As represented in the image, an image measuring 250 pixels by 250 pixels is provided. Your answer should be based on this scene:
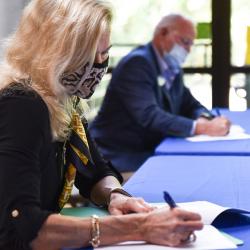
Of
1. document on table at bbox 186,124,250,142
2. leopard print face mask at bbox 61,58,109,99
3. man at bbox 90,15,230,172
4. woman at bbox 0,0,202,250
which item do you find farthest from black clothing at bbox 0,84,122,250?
man at bbox 90,15,230,172

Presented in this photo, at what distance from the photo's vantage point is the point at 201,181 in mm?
1983

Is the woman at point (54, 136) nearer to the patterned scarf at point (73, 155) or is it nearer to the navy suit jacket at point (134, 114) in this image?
the patterned scarf at point (73, 155)

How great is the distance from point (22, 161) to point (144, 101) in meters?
1.81

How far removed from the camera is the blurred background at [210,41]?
14.7 feet

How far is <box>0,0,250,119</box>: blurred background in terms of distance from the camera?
447 cm

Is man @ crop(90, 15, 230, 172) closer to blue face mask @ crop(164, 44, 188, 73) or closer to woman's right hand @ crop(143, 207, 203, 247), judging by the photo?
blue face mask @ crop(164, 44, 188, 73)

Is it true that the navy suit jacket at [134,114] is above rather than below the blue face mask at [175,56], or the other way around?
below

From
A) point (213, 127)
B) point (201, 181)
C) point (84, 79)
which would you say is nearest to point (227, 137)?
point (213, 127)

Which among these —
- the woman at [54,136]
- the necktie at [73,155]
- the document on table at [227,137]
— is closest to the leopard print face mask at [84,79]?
the woman at [54,136]

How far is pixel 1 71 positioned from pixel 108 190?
51 centimetres

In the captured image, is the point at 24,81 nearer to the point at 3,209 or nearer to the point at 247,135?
the point at 3,209

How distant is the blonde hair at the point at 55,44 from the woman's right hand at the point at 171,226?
36cm

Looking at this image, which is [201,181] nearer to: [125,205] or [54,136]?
[125,205]

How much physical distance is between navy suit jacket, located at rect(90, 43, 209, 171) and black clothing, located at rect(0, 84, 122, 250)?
160 cm
